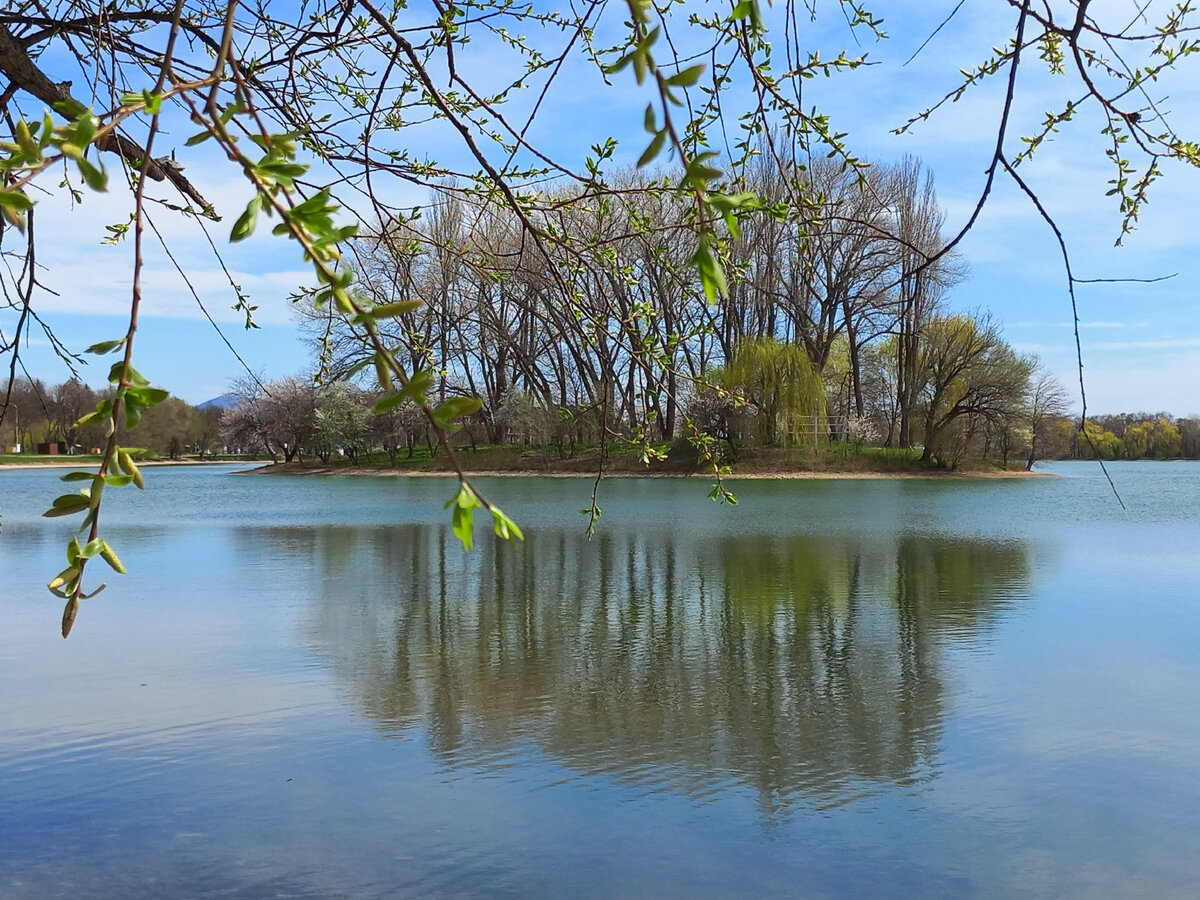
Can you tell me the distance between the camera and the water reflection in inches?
202

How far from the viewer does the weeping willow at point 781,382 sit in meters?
35.2

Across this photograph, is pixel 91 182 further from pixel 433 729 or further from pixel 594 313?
pixel 433 729

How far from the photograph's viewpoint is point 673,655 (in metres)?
7.36

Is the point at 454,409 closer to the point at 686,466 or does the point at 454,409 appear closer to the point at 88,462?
the point at 686,466

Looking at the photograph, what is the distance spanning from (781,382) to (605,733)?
30714mm

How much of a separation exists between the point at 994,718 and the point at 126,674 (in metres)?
5.45

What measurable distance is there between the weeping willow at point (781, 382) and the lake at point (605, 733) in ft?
76.9

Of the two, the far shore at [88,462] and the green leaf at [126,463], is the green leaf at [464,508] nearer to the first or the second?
the green leaf at [126,463]

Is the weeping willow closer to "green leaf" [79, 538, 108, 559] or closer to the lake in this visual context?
the lake

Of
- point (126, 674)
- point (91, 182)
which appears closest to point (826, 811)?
point (91, 182)

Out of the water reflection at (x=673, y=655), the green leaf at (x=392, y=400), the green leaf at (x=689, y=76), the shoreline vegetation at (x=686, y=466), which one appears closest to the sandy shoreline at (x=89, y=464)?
the shoreline vegetation at (x=686, y=466)

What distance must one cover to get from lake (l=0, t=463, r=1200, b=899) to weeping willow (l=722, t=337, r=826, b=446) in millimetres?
23433

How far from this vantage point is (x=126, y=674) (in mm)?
6785

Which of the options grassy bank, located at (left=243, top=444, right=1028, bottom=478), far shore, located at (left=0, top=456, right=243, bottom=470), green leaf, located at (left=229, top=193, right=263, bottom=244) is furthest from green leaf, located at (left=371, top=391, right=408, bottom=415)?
far shore, located at (left=0, top=456, right=243, bottom=470)
